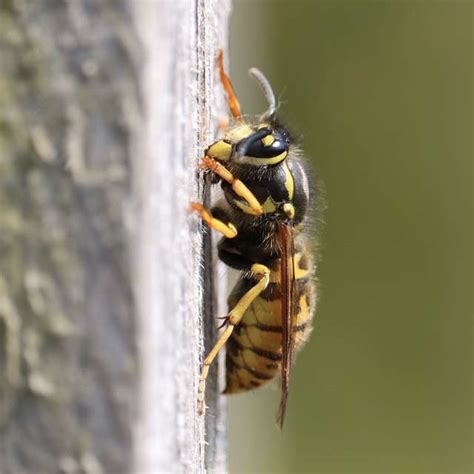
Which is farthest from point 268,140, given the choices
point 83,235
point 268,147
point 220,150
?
point 83,235

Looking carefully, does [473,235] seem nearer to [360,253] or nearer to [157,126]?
[360,253]

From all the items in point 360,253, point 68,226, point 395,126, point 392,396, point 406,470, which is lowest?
point 406,470

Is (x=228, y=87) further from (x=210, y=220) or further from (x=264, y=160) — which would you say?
(x=210, y=220)

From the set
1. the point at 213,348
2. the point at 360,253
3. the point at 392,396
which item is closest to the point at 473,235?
the point at 360,253

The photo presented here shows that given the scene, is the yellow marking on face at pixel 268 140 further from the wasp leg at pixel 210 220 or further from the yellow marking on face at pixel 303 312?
the yellow marking on face at pixel 303 312

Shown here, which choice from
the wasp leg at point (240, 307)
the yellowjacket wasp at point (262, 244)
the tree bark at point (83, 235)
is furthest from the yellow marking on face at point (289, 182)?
the tree bark at point (83, 235)

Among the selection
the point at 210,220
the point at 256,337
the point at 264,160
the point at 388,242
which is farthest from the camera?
the point at 388,242
